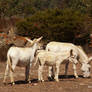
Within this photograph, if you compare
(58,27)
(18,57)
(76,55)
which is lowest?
(18,57)

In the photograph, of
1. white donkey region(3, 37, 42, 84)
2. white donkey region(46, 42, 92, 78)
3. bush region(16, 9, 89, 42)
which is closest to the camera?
white donkey region(3, 37, 42, 84)

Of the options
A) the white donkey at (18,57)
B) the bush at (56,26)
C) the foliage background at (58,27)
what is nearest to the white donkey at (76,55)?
the white donkey at (18,57)

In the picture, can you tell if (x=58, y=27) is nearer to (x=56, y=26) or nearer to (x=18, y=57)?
(x=56, y=26)

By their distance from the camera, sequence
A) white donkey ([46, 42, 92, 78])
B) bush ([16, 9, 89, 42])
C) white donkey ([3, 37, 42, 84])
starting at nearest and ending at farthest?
white donkey ([3, 37, 42, 84])
white donkey ([46, 42, 92, 78])
bush ([16, 9, 89, 42])

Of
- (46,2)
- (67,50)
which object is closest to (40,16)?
(67,50)

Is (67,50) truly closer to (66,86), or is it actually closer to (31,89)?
(66,86)

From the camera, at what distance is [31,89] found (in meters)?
10.8

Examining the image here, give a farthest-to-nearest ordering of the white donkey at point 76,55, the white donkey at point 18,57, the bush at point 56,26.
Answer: the bush at point 56,26 < the white donkey at point 76,55 < the white donkey at point 18,57

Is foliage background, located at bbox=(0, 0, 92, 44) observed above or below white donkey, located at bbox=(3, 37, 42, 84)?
above

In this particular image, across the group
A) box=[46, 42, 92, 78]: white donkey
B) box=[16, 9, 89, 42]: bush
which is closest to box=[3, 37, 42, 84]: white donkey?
box=[46, 42, 92, 78]: white donkey

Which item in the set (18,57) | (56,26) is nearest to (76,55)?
(18,57)

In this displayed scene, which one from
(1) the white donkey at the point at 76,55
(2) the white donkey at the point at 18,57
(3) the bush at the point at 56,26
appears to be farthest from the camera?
(3) the bush at the point at 56,26

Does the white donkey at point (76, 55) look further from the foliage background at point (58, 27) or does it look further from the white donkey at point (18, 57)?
the foliage background at point (58, 27)

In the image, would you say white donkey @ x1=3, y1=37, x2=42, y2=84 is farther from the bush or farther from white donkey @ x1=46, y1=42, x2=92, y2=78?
the bush
